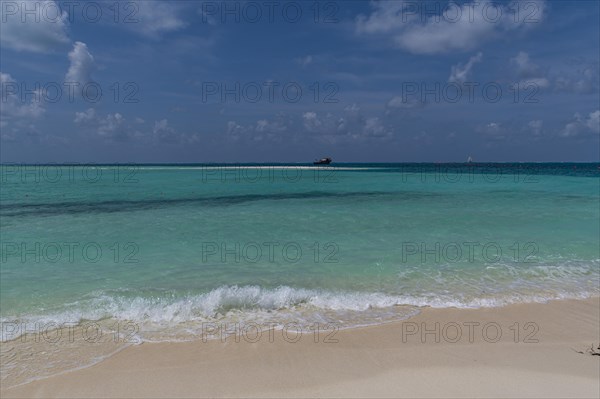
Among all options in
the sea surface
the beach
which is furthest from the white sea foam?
the beach

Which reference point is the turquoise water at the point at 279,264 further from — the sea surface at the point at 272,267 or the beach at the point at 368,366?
the beach at the point at 368,366

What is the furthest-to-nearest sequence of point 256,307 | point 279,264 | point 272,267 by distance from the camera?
1. point 279,264
2. point 272,267
3. point 256,307

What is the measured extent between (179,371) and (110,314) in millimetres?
2430

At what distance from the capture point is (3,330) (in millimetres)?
5766

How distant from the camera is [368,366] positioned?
15.9 ft

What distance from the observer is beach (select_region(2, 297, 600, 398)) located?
4270 mm

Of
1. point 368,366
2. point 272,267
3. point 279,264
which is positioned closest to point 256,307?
point 272,267

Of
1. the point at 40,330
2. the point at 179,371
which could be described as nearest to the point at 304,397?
the point at 179,371

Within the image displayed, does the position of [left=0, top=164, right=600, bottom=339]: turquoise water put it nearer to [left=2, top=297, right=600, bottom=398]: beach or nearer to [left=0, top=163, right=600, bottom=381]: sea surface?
[left=0, top=163, right=600, bottom=381]: sea surface

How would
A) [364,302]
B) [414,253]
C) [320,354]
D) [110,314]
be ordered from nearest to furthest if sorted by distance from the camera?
[320,354] < [110,314] < [364,302] < [414,253]

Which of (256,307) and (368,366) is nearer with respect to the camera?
(368,366)

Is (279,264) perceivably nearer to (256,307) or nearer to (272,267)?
(272,267)

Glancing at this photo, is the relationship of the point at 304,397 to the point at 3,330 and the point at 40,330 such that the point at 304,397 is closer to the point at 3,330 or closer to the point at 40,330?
the point at 40,330

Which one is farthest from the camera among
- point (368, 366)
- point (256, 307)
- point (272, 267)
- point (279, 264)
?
point (279, 264)
